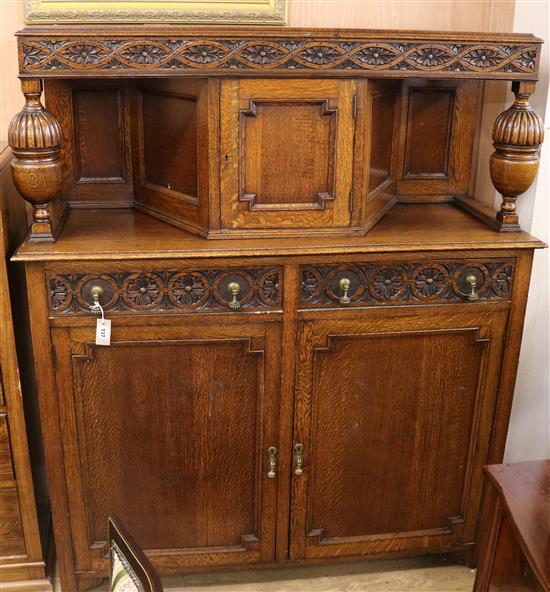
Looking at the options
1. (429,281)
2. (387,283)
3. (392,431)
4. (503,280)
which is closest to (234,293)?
(387,283)

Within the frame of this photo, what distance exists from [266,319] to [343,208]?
352 mm

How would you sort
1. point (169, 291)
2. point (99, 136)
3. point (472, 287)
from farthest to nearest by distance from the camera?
point (99, 136) < point (472, 287) < point (169, 291)

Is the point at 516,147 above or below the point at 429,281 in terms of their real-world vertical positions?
above

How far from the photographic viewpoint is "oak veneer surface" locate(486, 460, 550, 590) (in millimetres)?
1440

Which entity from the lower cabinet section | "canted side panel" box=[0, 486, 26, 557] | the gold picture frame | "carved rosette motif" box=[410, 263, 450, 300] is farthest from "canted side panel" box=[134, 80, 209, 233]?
"canted side panel" box=[0, 486, 26, 557]

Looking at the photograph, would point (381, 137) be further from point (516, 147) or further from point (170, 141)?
point (170, 141)

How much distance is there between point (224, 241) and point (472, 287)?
0.66 m

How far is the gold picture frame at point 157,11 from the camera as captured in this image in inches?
85.4

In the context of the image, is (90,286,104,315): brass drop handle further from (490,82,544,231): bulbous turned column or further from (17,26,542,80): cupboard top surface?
(490,82,544,231): bulbous turned column

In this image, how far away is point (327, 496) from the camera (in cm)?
221

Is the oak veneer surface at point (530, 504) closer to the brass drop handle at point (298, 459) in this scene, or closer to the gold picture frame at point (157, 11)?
the brass drop handle at point (298, 459)

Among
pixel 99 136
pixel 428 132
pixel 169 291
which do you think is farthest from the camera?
pixel 428 132

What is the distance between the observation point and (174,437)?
2.09 metres

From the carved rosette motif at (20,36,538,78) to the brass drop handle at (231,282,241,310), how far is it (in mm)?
522
